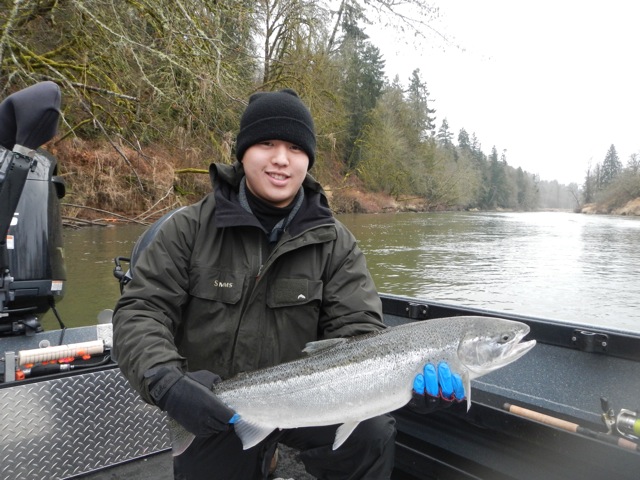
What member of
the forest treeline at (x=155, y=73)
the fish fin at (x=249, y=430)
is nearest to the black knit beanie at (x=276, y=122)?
→ the fish fin at (x=249, y=430)

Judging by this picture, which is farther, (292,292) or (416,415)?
(416,415)

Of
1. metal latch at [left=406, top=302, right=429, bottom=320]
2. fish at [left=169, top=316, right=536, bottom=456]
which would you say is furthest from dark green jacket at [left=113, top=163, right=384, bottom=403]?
→ metal latch at [left=406, top=302, right=429, bottom=320]

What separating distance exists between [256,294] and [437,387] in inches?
37.0

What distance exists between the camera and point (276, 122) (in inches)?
101

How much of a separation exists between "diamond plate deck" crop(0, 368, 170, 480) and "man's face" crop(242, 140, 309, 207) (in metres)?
1.35

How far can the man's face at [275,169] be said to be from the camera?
8.47ft

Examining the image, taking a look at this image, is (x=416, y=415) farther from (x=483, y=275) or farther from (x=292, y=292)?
(x=483, y=275)

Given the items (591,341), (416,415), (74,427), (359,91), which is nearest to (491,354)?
(591,341)

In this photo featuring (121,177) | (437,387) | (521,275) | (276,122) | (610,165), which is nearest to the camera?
(437,387)

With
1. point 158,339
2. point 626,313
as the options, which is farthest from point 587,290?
point 158,339

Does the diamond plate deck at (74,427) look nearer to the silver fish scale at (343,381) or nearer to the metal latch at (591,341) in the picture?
the silver fish scale at (343,381)

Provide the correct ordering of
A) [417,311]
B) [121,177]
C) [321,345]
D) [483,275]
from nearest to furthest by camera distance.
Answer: [321,345], [417,311], [483,275], [121,177]

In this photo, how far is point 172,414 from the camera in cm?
204

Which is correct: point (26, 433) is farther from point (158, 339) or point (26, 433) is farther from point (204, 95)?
point (204, 95)
